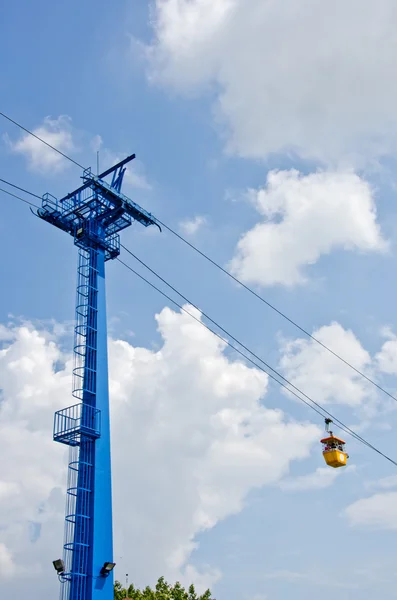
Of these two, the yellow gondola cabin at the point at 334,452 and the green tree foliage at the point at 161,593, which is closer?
the yellow gondola cabin at the point at 334,452

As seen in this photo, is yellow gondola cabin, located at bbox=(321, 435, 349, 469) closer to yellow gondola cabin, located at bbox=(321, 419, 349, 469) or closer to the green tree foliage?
yellow gondola cabin, located at bbox=(321, 419, 349, 469)

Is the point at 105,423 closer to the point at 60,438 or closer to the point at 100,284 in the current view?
the point at 60,438

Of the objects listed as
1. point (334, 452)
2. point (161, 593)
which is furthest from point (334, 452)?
point (161, 593)

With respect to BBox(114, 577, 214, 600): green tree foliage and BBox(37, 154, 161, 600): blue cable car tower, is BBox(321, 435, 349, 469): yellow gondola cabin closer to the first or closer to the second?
BBox(37, 154, 161, 600): blue cable car tower

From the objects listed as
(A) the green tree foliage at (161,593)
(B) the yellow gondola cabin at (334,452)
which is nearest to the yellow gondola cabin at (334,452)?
(B) the yellow gondola cabin at (334,452)

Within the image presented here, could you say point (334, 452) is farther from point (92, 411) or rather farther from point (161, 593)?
point (161, 593)

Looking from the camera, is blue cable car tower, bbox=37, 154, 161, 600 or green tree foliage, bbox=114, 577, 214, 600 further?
green tree foliage, bbox=114, 577, 214, 600

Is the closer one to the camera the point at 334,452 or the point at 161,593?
the point at 334,452

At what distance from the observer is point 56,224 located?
3678cm

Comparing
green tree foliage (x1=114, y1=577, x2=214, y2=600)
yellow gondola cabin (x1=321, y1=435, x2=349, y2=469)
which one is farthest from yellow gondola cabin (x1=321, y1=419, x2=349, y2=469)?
green tree foliage (x1=114, y1=577, x2=214, y2=600)

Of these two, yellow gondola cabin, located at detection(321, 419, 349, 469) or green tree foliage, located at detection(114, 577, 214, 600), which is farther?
green tree foliage, located at detection(114, 577, 214, 600)

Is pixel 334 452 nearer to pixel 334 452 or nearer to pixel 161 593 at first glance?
pixel 334 452

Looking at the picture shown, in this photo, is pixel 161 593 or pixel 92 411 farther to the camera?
pixel 161 593

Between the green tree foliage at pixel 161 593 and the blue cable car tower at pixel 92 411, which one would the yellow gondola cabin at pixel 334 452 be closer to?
the blue cable car tower at pixel 92 411
